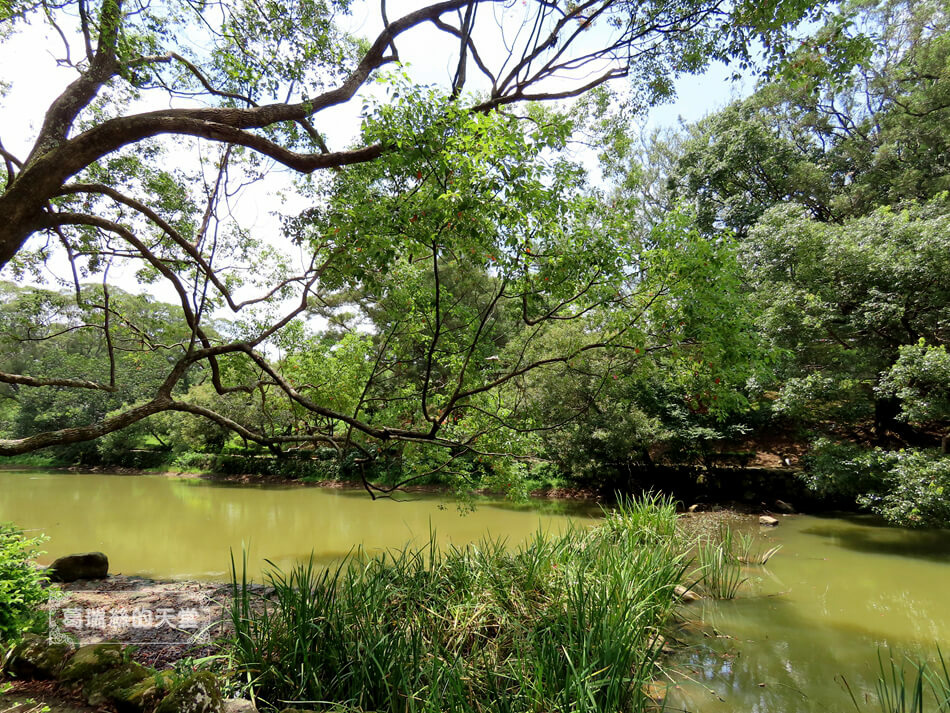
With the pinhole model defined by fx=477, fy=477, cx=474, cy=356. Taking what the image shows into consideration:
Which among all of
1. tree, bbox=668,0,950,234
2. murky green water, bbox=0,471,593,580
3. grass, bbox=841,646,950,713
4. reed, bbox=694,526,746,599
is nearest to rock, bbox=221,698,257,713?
murky green water, bbox=0,471,593,580

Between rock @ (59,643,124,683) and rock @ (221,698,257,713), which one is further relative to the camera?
rock @ (59,643,124,683)

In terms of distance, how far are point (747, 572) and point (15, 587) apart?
7.11 metres

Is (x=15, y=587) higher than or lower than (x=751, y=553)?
higher

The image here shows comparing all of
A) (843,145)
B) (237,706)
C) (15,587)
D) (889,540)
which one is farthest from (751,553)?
(843,145)

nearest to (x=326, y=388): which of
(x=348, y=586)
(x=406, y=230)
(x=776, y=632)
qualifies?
(x=348, y=586)

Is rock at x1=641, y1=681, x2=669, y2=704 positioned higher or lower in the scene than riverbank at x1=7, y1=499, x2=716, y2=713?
lower

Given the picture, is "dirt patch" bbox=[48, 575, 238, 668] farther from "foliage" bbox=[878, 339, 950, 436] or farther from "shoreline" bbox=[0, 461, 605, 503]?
"foliage" bbox=[878, 339, 950, 436]

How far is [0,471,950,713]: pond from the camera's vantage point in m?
3.66

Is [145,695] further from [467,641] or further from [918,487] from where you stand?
[918,487]

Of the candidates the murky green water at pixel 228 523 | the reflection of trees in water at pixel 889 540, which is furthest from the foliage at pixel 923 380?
the murky green water at pixel 228 523

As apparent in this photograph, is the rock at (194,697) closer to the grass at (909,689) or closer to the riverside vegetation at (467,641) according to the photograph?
the riverside vegetation at (467,641)

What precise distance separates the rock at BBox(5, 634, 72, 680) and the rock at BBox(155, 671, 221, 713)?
117 centimetres

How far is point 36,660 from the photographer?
2891 millimetres

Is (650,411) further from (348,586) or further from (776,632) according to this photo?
(348,586)
